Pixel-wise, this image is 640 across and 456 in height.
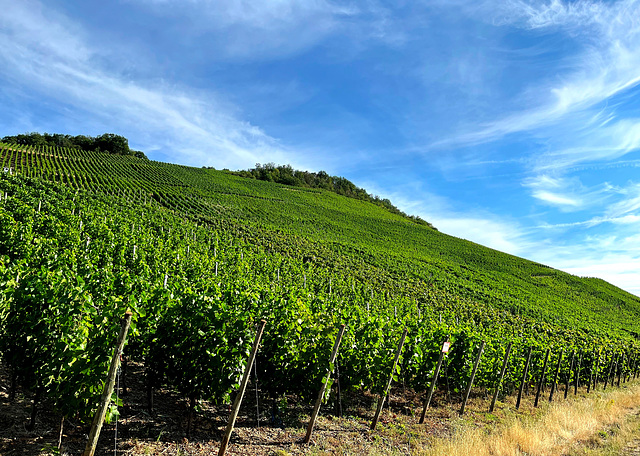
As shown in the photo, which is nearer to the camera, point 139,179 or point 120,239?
point 120,239

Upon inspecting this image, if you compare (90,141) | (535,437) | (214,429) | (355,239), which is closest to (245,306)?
(214,429)

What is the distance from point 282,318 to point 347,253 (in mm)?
30231

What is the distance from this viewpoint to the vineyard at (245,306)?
5328 millimetres

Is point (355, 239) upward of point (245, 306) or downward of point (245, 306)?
upward

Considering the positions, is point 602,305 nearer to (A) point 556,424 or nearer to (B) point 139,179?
(A) point 556,424

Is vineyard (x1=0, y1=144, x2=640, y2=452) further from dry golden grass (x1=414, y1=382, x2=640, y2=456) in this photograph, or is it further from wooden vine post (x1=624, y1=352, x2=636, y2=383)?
dry golden grass (x1=414, y1=382, x2=640, y2=456)

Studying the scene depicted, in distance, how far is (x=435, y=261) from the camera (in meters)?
44.8

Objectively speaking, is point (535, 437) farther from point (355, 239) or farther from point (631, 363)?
point (355, 239)

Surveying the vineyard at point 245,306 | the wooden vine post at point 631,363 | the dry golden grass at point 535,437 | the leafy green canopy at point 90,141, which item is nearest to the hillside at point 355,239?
the vineyard at point 245,306

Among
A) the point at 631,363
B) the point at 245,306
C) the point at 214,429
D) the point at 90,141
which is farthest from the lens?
the point at 90,141

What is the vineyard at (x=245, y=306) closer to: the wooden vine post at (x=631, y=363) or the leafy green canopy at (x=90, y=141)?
the wooden vine post at (x=631, y=363)

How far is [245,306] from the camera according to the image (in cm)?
788

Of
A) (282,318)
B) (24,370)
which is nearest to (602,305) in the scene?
(282,318)

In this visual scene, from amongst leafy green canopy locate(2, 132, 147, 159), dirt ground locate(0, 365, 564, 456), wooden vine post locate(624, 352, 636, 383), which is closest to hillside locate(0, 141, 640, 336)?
wooden vine post locate(624, 352, 636, 383)
